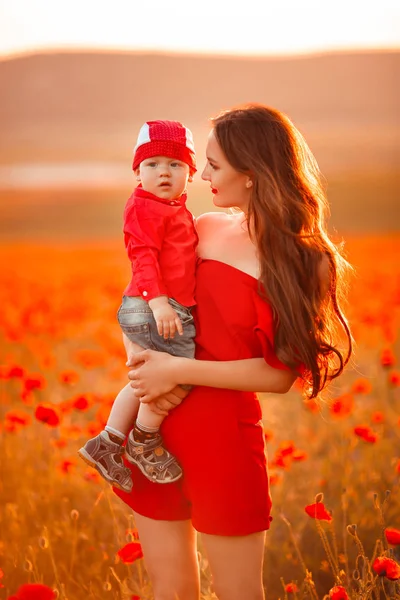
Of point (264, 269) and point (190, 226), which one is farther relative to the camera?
point (190, 226)

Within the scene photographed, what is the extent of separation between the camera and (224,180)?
1670 mm

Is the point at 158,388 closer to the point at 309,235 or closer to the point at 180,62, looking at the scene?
the point at 309,235

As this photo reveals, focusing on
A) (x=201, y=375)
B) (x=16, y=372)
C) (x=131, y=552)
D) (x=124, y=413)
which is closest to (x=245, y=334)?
(x=201, y=375)

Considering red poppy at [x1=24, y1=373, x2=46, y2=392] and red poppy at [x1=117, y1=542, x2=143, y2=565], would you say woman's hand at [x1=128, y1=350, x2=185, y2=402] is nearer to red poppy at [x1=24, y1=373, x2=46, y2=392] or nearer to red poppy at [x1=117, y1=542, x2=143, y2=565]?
red poppy at [x1=117, y1=542, x2=143, y2=565]

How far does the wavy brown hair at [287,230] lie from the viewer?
63.4 inches

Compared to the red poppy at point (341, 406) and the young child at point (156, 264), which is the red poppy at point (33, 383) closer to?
the young child at point (156, 264)

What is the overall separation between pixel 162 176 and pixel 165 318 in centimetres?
29

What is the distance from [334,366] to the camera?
70.8 inches

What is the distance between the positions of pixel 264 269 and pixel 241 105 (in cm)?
34

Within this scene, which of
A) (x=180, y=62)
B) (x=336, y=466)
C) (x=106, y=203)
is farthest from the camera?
(x=180, y=62)

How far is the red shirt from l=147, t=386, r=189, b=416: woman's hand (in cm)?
17

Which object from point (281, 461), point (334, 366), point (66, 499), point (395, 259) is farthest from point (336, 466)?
point (395, 259)

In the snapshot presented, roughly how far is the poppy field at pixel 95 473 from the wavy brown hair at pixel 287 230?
434 millimetres

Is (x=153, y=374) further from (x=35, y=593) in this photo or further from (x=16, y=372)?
(x=16, y=372)
